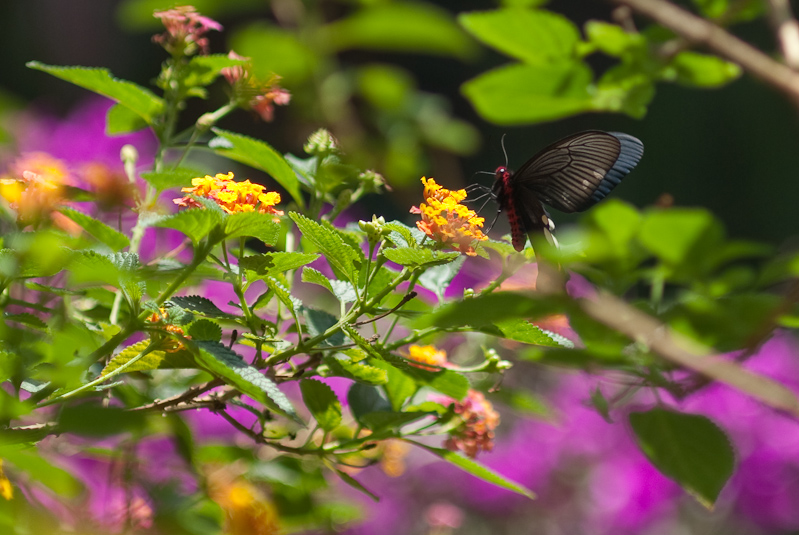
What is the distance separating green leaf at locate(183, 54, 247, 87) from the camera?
589 millimetres

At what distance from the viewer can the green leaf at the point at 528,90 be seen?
0.64 meters

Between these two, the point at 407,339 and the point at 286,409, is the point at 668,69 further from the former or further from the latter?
the point at 286,409

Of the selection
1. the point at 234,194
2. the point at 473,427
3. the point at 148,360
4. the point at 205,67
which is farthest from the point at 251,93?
the point at 473,427

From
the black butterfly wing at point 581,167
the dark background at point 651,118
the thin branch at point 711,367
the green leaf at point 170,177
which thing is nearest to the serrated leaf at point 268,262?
the green leaf at point 170,177

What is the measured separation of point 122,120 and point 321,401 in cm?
33

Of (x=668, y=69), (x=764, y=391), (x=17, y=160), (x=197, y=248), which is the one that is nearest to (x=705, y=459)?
(x=764, y=391)

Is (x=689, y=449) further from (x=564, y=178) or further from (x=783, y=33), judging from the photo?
(x=564, y=178)

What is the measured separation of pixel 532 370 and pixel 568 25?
127 cm

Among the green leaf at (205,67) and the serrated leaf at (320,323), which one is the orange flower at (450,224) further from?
the green leaf at (205,67)

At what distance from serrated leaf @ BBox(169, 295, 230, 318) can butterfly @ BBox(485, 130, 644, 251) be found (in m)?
0.28

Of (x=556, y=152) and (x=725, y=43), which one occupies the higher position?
(x=725, y=43)

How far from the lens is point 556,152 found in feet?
2.56

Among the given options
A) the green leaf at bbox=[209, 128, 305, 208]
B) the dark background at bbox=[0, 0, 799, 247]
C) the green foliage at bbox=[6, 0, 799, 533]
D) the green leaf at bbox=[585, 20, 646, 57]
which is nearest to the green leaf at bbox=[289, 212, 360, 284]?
the green foliage at bbox=[6, 0, 799, 533]

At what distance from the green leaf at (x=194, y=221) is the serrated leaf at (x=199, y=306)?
53 millimetres
